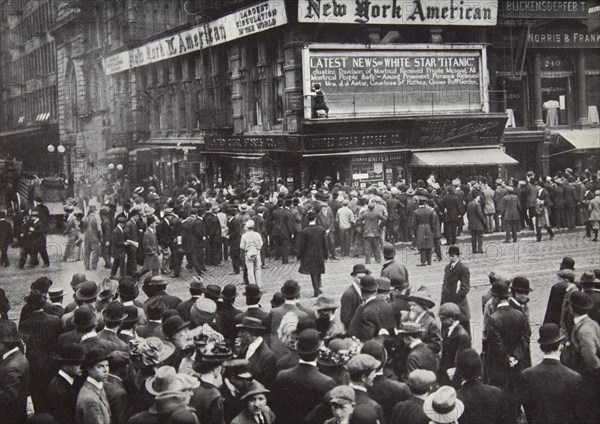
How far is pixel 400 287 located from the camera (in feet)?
29.0

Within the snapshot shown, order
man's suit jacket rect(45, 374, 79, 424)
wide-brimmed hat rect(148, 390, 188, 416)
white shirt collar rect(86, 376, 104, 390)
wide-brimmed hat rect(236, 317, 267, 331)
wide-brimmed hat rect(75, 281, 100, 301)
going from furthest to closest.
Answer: wide-brimmed hat rect(75, 281, 100, 301), wide-brimmed hat rect(236, 317, 267, 331), man's suit jacket rect(45, 374, 79, 424), white shirt collar rect(86, 376, 104, 390), wide-brimmed hat rect(148, 390, 188, 416)

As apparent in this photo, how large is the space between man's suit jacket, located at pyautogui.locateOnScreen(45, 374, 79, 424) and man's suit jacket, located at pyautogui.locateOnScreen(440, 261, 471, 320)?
5949 mm

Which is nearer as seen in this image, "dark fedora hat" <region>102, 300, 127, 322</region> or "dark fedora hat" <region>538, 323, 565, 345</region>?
"dark fedora hat" <region>538, 323, 565, 345</region>

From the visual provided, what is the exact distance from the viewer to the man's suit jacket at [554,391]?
19.5 ft

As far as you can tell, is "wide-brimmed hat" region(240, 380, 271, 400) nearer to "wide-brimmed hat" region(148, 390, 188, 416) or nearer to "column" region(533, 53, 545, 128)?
"wide-brimmed hat" region(148, 390, 188, 416)

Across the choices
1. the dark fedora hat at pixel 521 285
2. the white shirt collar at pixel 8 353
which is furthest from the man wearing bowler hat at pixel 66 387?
the dark fedora hat at pixel 521 285

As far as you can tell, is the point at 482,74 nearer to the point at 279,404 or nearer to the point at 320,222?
the point at 320,222

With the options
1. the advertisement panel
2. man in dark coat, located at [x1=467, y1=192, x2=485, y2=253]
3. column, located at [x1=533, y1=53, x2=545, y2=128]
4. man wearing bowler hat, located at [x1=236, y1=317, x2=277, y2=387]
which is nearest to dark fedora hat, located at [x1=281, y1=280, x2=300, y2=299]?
man wearing bowler hat, located at [x1=236, y1=317, x2=277, y2=387]

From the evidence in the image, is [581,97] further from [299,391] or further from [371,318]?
[299,391]

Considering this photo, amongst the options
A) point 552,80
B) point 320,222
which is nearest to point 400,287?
point 320,222

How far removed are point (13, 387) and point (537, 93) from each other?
2401 centimetres

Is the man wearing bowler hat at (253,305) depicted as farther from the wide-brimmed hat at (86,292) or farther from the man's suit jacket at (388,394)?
the man's suit jacket at (388,394)

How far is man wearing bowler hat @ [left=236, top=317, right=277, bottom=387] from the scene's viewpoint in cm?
643

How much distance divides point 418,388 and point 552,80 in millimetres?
22790
